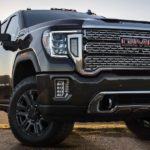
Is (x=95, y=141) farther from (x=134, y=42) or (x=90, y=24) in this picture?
(x=90, y=24)

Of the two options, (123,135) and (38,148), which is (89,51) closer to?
(38,148)

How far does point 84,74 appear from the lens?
5586 millimetres

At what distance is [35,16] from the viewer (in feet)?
24.8

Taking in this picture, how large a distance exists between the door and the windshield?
0.18 m

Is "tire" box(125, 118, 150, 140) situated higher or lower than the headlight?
lower

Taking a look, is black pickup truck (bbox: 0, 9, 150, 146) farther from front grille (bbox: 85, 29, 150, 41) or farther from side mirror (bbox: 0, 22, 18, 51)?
side mirror (bbox: 0, 22, 18, 51)

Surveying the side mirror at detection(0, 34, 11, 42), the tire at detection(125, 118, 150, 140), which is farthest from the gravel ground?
the side mirror at detection(0, 34, 11, 42)

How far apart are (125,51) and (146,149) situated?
131 centimetres

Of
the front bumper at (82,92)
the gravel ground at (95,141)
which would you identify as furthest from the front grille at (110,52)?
the gravel ground at (95,141)

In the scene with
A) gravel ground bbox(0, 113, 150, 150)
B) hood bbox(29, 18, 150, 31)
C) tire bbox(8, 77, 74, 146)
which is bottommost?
gravel ground bbox(0, 113, 150, 150)

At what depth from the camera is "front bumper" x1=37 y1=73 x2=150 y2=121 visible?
555cm

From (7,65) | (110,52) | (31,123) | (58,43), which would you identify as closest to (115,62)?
(110,52)

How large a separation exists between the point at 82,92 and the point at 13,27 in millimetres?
2488

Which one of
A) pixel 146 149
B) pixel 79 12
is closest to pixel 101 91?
pixel 146 149
